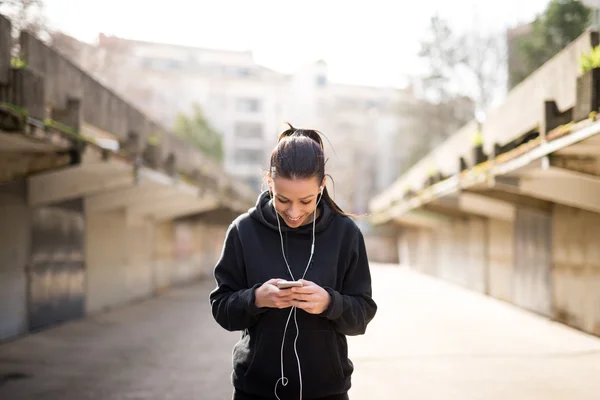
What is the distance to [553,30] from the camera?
22.6m

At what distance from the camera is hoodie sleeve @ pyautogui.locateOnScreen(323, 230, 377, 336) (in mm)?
2197

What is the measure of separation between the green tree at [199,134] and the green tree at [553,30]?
829 inches

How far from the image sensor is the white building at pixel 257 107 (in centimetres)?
4997

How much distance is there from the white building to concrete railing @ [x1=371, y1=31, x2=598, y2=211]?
30909 mm

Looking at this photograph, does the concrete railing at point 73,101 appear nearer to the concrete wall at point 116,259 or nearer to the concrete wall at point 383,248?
the concrete wall at point 116,259

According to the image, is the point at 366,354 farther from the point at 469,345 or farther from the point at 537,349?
the point at 537,349

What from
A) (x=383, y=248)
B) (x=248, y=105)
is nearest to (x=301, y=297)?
(x=383, y=248)

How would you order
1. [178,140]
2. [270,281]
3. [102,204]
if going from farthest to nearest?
[178,140], [102,204], [270,281]

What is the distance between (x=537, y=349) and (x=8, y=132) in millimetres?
6565

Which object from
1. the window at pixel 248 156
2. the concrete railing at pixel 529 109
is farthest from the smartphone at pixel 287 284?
the window at pixel 248 156

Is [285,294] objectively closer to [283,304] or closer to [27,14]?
[283,304]

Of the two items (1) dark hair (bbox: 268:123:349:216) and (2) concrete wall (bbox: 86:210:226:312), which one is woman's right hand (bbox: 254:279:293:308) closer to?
(1) dark hair (bbox: 268:123:349:216)

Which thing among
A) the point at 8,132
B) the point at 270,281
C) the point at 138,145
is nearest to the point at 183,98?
the point at 138,145

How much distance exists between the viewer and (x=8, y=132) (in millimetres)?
6320
